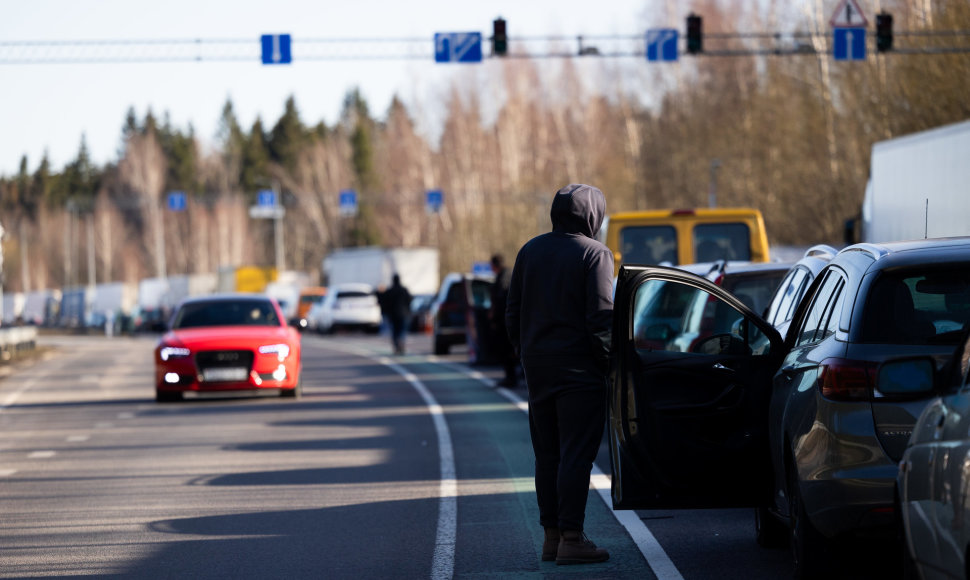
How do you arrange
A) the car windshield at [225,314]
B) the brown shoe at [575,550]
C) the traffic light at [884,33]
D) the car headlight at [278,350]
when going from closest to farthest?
1. the brown shoe at [575,550]
2. the car headlight at [278,350]
3. the car windshield at [225,314]
4. the traffic light at [884,33]

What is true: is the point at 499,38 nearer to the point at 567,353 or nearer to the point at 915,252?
the point at 567,353

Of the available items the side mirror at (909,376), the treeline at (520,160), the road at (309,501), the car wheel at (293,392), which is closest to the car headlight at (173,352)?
the road at (309,501)

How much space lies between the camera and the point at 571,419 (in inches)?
305

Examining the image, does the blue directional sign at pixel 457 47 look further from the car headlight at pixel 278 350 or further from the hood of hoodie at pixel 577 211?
the hood of hoodie at pixel 577 211

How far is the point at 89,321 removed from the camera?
103250 millimetres

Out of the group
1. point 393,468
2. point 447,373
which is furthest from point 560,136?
point 393,468

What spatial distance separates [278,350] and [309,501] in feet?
32.9

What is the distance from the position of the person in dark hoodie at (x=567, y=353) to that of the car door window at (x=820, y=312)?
3.15 ft

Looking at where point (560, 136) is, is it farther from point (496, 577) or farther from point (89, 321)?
point (496, 577)

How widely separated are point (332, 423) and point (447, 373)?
387 inches

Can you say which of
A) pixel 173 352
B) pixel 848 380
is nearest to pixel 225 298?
pixel 173 352

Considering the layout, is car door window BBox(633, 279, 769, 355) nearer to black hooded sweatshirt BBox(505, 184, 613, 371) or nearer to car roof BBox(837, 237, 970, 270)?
black hooded sweatshirt BBox(505, 184, 613, 371)

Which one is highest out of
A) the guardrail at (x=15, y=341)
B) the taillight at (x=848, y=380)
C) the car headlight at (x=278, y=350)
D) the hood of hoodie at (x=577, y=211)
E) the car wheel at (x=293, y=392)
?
the hood of hoodie at (x=577, y=211)

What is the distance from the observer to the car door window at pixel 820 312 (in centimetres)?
716
